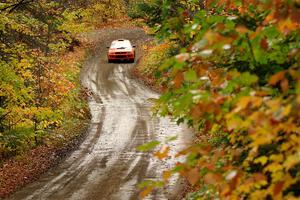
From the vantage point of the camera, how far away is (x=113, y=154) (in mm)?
16516

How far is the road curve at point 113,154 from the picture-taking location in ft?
41.1

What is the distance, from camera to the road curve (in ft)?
41.1

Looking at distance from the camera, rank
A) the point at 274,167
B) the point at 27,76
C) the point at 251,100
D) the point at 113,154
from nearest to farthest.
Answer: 1. the point at 251,100
2. the point at 274,167
3. the point at 27,76
4. the point at 113,154

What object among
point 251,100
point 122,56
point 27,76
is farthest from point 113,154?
point 122,56

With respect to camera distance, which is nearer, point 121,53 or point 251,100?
point 251,100

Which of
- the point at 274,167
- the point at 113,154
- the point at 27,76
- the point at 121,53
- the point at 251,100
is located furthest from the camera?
the point at 121,53

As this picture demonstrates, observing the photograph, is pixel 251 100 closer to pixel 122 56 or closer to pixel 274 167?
pixel 274 167

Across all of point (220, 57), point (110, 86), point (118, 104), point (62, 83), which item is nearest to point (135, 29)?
point (110, 86)

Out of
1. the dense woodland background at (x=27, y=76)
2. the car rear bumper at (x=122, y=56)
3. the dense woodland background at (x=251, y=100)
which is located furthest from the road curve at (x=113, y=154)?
the dense woodland background at (x=251, y=100)

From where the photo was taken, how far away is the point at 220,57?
4.94 metres

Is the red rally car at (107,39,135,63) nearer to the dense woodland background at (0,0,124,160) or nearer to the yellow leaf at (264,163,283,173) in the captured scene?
the dense woodland background at (0,0,124,160)

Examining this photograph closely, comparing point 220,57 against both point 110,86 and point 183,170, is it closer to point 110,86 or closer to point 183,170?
point 183,170

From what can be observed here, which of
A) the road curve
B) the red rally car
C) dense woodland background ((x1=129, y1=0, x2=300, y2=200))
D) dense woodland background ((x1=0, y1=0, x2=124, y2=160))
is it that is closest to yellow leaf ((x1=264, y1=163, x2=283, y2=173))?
dense woodland background ((x1=129, y1=0, x2=300, y2=200))

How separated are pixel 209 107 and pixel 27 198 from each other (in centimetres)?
1013
